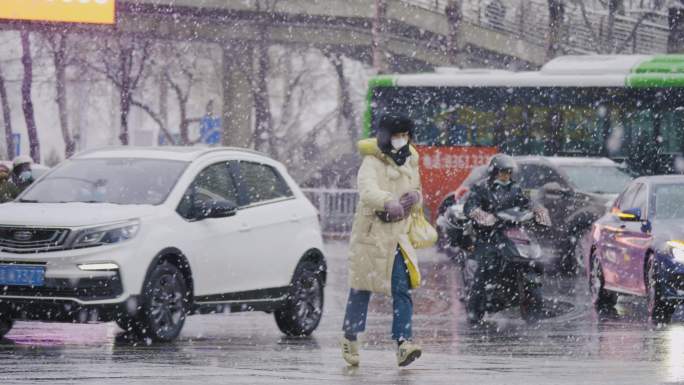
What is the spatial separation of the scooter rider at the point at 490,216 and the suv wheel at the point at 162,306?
3.98m

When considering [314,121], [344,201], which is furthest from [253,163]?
[314,121]

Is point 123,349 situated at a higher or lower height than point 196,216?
lower

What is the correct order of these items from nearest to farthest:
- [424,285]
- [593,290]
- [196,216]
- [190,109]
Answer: [196,216] → [593,290] → [424,285] → [190,109]

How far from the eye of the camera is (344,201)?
39.6m

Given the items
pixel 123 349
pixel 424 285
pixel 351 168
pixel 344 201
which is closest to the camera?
pixel 123 349

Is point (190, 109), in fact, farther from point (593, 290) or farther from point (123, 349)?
point (123, 349)

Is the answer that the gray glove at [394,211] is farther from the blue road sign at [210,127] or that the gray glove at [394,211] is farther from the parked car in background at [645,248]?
the blue road sign at [210,127]

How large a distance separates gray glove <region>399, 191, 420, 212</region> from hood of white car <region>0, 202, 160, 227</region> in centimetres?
278

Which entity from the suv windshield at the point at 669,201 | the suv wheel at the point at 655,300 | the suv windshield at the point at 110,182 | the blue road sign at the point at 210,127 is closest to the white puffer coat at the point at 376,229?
the suv windshield at the point at 110,182

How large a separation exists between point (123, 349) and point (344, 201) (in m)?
28.1

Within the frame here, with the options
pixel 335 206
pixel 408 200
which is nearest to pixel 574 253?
pixel 408 200

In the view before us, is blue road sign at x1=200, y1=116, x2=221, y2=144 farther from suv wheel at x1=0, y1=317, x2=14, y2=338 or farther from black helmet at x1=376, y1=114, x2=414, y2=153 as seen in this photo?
black helmet at x1=376, y1=114, x2=414, y2=153

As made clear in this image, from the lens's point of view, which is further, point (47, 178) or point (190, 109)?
point (190, 109)

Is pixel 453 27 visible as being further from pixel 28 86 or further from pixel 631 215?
pixel 631 215
